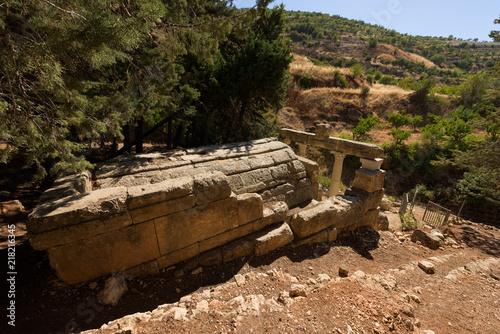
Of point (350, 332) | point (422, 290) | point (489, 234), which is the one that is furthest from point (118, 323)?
point (489, 234)

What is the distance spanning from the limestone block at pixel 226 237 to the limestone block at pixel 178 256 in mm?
133

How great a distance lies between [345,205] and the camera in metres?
5.67

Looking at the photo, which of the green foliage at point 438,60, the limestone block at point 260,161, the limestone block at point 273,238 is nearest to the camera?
the limestone block at point 273,238

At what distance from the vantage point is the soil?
2.65m

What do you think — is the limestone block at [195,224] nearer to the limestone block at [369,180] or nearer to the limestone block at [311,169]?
the limestone block at [311,169]

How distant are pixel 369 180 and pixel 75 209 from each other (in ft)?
21.7

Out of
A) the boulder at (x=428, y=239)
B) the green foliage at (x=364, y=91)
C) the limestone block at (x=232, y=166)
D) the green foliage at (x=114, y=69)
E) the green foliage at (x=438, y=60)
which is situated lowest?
the boulder at (x=428, y=239)

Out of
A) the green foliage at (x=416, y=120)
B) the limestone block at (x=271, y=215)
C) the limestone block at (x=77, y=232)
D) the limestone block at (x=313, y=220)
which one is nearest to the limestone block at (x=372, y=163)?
the limestone block at (x=313, y=220)

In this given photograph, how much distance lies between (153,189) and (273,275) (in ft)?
8.08

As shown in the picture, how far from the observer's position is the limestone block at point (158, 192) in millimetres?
3207

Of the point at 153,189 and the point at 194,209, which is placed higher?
the point at 153,189

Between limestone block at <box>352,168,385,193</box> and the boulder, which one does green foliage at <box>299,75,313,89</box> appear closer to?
limestone block at <box>352,168,385,193</box>

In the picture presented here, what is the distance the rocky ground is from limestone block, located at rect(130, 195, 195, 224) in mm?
1045

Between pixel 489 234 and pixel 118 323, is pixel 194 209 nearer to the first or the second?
pixel 118 323
